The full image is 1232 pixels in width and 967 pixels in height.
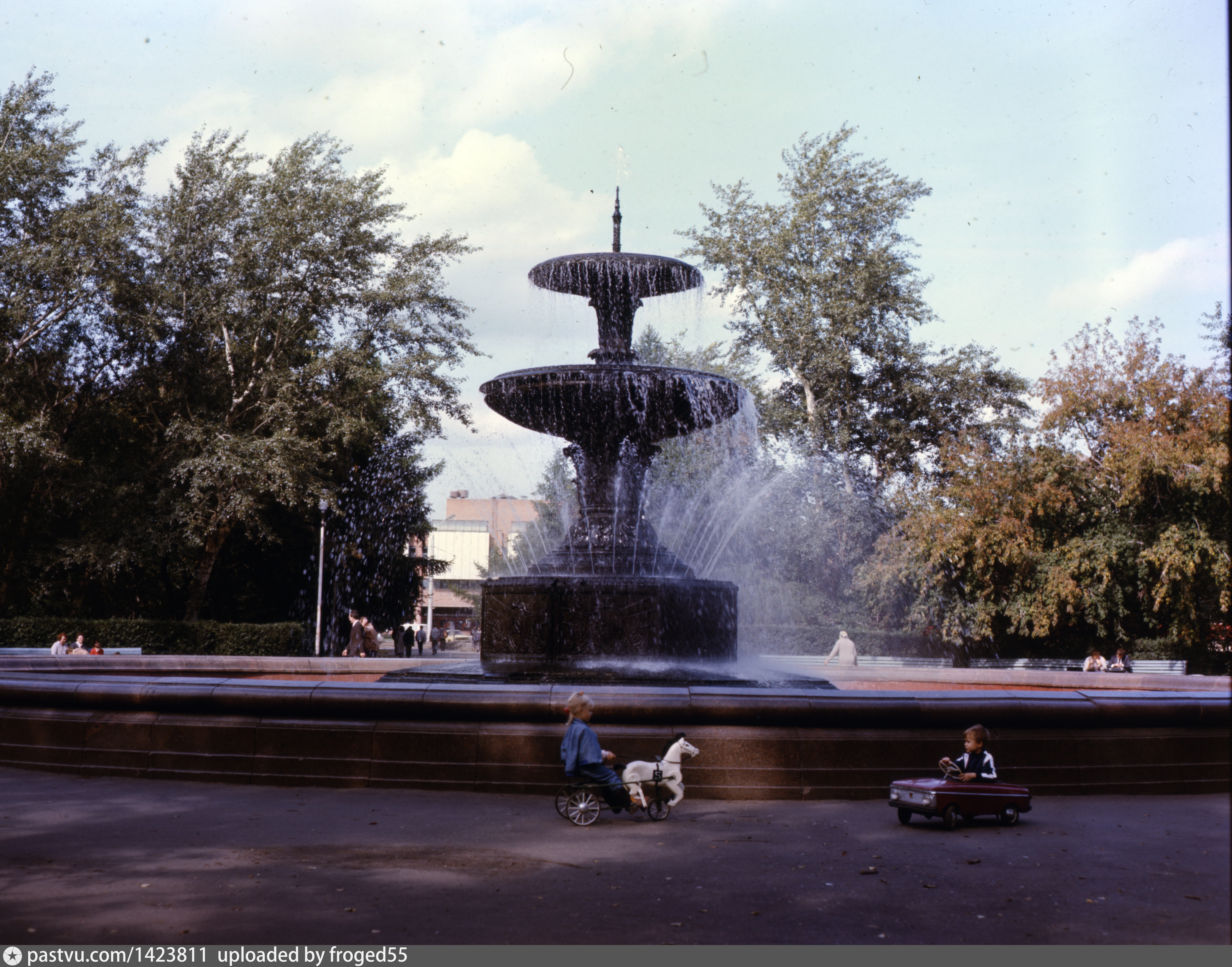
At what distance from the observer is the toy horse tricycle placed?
7.03 m

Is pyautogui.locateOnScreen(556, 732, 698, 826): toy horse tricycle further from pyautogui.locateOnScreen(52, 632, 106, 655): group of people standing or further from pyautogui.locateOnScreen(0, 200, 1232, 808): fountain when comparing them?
pyautogui.locateOnScreen(52, 632, 106, 655): group of people standing

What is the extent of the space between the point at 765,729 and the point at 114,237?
23.9m

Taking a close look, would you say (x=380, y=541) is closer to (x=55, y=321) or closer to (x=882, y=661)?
(x=55, y=321)

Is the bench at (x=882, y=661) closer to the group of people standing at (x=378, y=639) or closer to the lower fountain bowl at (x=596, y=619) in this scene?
the group of people standing at (x=378, y=639)

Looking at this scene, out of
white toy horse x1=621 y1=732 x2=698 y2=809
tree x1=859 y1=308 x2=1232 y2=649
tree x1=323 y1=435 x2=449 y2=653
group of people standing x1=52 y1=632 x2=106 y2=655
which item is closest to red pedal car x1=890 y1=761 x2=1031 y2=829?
white toy horse x1=621 y1=732 x2=698 y2=809

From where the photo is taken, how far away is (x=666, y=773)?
7.43 meters

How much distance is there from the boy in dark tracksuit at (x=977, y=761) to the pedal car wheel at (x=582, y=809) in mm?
2252

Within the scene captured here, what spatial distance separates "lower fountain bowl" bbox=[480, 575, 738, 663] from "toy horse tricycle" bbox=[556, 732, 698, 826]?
11.1ft

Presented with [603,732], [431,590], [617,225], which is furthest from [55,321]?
[431,590]

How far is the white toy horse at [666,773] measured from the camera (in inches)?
284

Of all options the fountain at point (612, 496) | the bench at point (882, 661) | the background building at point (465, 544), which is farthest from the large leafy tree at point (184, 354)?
the background building at point (465, 544)

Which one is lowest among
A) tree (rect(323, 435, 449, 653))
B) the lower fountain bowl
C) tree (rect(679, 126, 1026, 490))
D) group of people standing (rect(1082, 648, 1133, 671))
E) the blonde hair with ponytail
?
group of people standing (rect(1082, 648, 1133, 671))

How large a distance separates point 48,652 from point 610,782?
1591 cm

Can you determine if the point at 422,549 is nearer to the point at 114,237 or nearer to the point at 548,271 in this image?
the point at 114,237
